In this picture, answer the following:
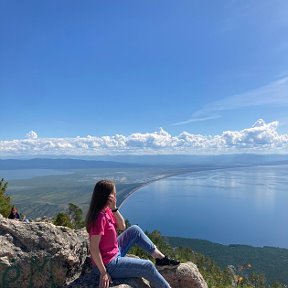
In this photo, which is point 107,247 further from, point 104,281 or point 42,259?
point 42,259

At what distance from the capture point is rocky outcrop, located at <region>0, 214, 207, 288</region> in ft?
19.3

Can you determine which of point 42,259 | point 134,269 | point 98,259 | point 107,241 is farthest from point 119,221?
point 42,259

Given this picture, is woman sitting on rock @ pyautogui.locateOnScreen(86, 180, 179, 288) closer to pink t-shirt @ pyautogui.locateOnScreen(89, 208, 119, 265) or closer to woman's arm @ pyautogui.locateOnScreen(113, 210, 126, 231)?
pink t-shirt @ pyautogui.locateOnScreen(89, 208, 119, 265)

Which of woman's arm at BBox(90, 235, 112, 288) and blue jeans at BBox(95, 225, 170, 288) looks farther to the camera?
blue jeans at BBox(95, 225, 170, 288)

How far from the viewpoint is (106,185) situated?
18.5ft

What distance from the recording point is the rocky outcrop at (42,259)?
5883mm

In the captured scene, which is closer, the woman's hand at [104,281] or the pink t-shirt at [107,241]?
the woman's hand at [104,281]

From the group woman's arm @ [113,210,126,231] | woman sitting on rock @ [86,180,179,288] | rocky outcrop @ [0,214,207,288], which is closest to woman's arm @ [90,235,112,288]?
woman sitting on rock @ [86,180,179,288]

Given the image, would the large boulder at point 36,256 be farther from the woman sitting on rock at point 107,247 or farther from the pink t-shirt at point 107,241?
the pink t-shirt at point 107,241

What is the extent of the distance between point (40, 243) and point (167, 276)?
9.10ft

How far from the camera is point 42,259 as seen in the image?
6.06 m

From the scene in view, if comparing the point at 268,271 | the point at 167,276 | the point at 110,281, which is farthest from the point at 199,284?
the point at 268,271

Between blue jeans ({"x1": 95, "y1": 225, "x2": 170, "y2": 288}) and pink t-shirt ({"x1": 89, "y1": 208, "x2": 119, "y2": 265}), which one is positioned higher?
pink t-shirt ({"x1": 89, "y1": 208, "x2": 119, "y2": 265})

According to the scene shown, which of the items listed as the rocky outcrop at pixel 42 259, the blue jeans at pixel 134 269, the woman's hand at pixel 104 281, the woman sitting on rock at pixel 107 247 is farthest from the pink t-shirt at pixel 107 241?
the rocky outcrop at pixel 42 259
